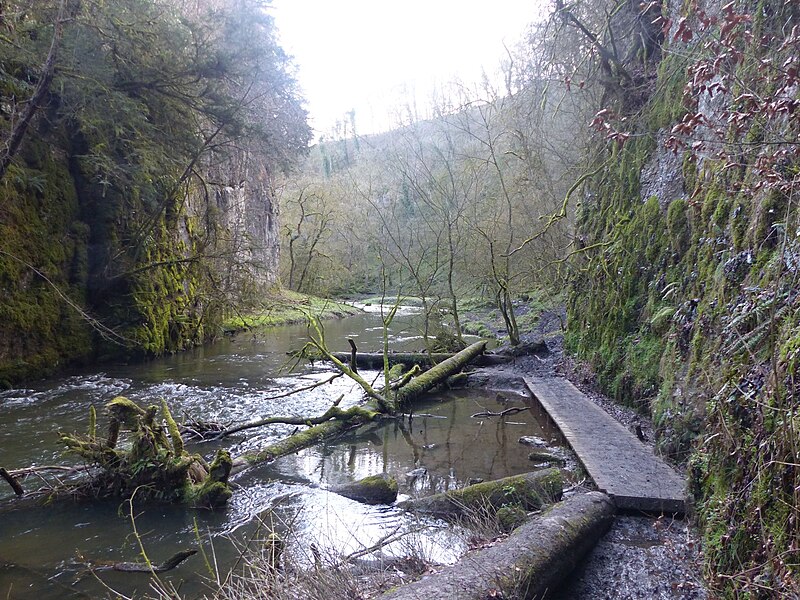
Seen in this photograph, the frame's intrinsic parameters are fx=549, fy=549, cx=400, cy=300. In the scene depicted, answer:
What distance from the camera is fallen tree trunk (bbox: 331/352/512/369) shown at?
40.0ft

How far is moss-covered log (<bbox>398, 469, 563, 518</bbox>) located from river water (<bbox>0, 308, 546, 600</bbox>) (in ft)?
0.67

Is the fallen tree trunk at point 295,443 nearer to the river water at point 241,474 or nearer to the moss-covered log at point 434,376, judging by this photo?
the river water at point 241,474

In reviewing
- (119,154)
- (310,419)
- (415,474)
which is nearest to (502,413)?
(415,474)

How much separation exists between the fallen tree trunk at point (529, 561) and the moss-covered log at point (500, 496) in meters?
0.60

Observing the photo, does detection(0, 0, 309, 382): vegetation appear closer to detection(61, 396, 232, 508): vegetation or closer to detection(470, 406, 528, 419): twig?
detection(61, 396, 232, 508): vegetation

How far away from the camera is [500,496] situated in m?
5.34

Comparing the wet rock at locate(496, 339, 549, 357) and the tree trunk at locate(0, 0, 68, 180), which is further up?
the tree trunk at locate(0, 0, 68, 180)

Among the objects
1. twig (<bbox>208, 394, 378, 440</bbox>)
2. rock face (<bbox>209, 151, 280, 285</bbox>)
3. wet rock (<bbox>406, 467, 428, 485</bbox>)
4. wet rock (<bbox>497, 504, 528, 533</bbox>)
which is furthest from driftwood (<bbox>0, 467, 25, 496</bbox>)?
rock face (<bbox>209, 151, 280, 285</bbox>)

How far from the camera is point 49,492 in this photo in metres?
5.61

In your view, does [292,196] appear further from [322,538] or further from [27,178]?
[322,538]

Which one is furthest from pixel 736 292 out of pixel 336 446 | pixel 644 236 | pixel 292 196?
pixel 292 196

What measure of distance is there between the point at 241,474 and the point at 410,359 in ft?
20.0

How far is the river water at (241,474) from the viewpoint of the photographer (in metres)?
4.48

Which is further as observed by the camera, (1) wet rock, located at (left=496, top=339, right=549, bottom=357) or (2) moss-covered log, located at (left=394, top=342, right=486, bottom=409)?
(1) wet rock, located at (left=496, top=339, right=549, bottom=357)
